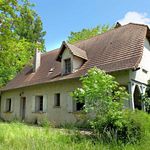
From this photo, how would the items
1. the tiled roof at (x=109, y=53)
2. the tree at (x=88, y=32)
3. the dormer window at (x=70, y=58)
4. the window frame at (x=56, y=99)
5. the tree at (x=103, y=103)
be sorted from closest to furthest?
the tree at (x=103, y=103), the tiled roof at (x=109, y=53), the dormer window at (x=70, y=58), the window frame at (x=56, y=99), the tree at (x=88, y=32)

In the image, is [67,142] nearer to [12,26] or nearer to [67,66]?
[12,26]

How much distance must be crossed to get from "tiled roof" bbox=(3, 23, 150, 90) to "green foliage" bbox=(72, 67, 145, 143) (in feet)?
11.8

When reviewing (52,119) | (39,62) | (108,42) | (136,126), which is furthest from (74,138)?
(39,62)

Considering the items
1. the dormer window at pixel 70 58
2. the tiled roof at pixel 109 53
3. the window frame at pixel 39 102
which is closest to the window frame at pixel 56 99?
the tiled roof at pixel 109 53

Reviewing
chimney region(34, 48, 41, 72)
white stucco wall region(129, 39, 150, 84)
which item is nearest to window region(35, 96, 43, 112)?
chimney region(34, 48, 41, 72)

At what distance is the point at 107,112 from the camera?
8164 millimetres

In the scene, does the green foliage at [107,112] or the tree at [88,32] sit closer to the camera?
the green foliage at [107,112]

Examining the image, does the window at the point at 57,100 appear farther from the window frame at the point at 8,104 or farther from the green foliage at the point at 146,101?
the window frame at the point at 8,104

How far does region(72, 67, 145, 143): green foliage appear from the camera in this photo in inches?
295

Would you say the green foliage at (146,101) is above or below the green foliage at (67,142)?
above

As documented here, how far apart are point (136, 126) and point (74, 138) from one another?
218 centimetres

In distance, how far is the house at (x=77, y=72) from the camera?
1262 cm

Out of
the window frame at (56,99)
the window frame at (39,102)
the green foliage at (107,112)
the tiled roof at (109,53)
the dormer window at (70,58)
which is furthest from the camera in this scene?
the window frame at (39,102)

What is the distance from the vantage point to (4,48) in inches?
431
